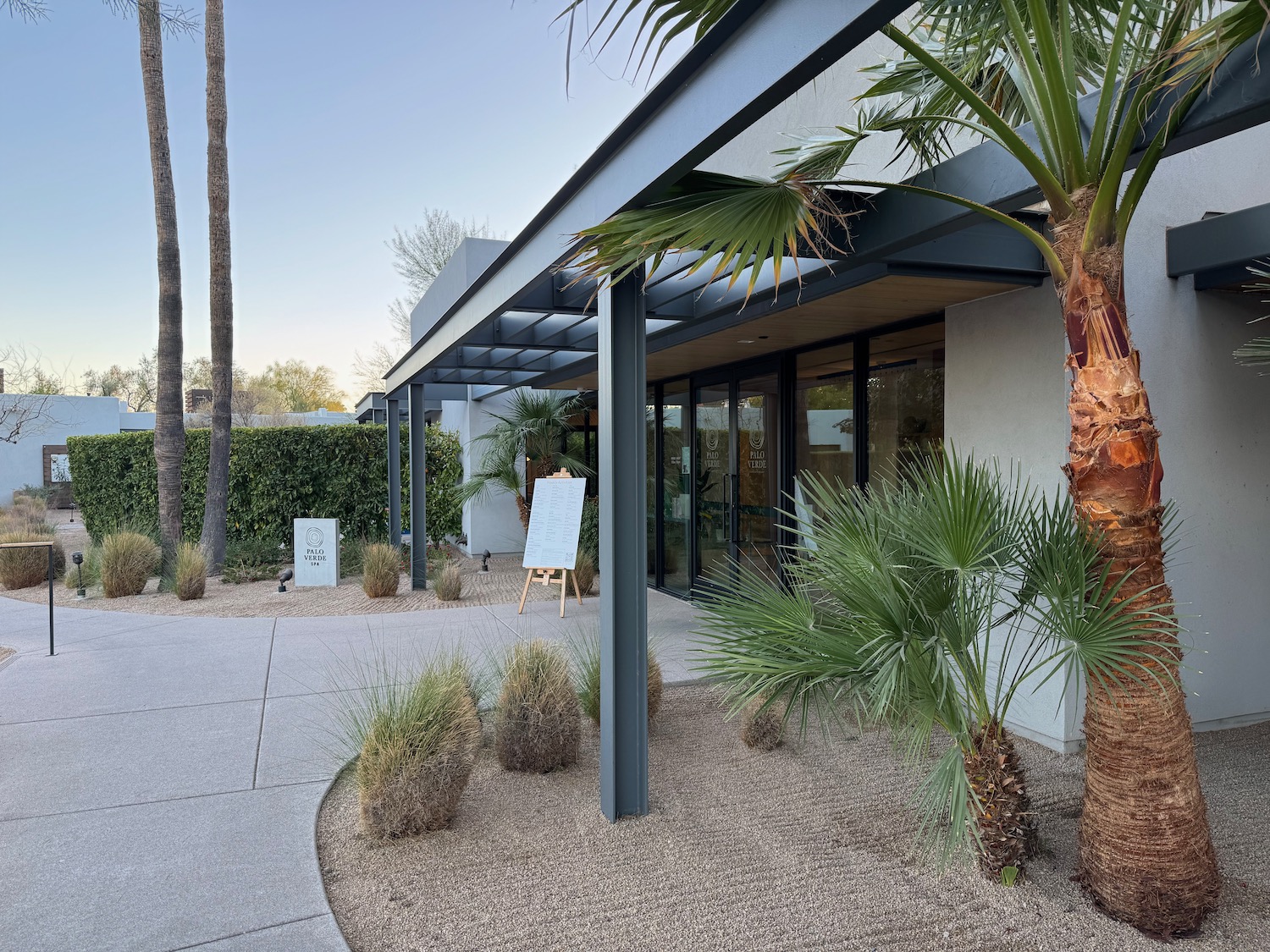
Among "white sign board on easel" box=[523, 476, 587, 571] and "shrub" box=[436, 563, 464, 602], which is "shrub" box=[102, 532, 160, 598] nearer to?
"shrub" box=[436, 563, 464, 602]

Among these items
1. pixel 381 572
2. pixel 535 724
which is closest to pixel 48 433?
pixel 381 572

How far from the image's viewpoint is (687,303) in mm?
5859

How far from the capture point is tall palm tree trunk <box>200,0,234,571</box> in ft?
37.4

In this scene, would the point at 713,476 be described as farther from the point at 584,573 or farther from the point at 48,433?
the point at 48,433

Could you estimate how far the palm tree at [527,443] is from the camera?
12117mm

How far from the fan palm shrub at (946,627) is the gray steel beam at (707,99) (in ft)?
4.44

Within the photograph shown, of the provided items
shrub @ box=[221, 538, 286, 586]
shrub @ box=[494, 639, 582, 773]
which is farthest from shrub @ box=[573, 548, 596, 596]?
shrub @ box=[494, 639, 582, 773]

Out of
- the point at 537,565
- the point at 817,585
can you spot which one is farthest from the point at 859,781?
the point at 537,565

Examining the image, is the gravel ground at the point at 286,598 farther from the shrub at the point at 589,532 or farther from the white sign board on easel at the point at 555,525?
the shrub at the point at 589,532

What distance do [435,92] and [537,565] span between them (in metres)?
16.3

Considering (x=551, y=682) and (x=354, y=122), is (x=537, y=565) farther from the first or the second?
(x=354, y=122)

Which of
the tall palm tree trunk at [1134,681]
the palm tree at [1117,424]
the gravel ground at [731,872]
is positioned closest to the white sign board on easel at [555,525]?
the gravel ground at [731,872]

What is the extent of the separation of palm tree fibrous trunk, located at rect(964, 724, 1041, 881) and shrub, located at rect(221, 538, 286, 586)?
393 inches

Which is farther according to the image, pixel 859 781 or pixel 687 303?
pixel 687 303
